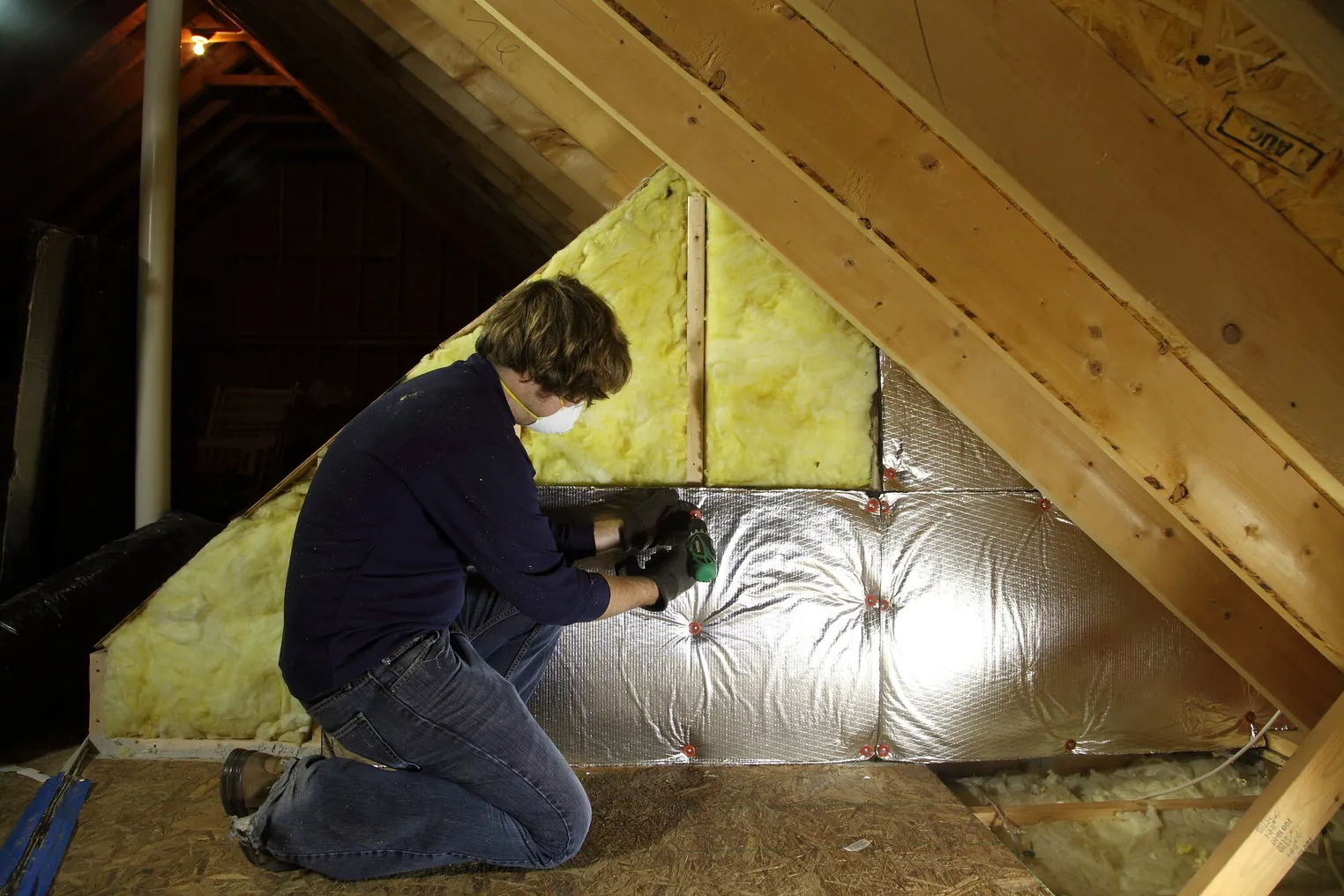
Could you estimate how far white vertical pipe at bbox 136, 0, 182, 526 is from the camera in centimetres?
233

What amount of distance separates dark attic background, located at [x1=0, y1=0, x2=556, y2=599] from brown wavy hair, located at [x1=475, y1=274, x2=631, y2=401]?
1709mm

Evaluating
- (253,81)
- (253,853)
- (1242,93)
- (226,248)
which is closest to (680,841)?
(253,853)

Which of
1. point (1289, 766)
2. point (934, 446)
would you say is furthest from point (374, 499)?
point (1289, 766)

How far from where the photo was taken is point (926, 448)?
202 centimetres

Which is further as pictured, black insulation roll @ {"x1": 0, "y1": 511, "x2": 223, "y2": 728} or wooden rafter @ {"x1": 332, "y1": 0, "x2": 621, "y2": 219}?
wooden rafter @ {"x1": 332, "y1": 0, "x2": 621, "y2": 219}

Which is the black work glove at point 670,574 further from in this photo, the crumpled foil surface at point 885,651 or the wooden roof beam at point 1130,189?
the wooden roof beam at point 1130,189

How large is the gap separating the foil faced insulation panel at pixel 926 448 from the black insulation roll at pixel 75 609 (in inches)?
78.3

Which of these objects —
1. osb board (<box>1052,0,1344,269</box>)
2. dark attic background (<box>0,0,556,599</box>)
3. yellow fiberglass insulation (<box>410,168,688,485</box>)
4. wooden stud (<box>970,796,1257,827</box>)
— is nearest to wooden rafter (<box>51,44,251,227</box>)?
dark attic background (<box>0,0,556,599</box>)

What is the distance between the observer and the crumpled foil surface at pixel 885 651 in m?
1.97

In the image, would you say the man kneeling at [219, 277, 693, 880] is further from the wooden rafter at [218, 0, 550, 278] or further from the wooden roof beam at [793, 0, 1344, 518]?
the wooden rafter at [218, 0, 550, 278]

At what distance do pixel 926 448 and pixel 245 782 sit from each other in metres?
1.72

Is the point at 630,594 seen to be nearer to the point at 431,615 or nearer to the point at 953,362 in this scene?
the point at 431,615

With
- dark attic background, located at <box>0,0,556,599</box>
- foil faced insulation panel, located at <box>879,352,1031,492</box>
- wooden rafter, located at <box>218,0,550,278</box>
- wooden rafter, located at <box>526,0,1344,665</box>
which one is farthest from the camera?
wooden rafter, located at <box>218,0,550,278</box>

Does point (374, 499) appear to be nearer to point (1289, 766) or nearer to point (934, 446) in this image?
point (934, 446)
